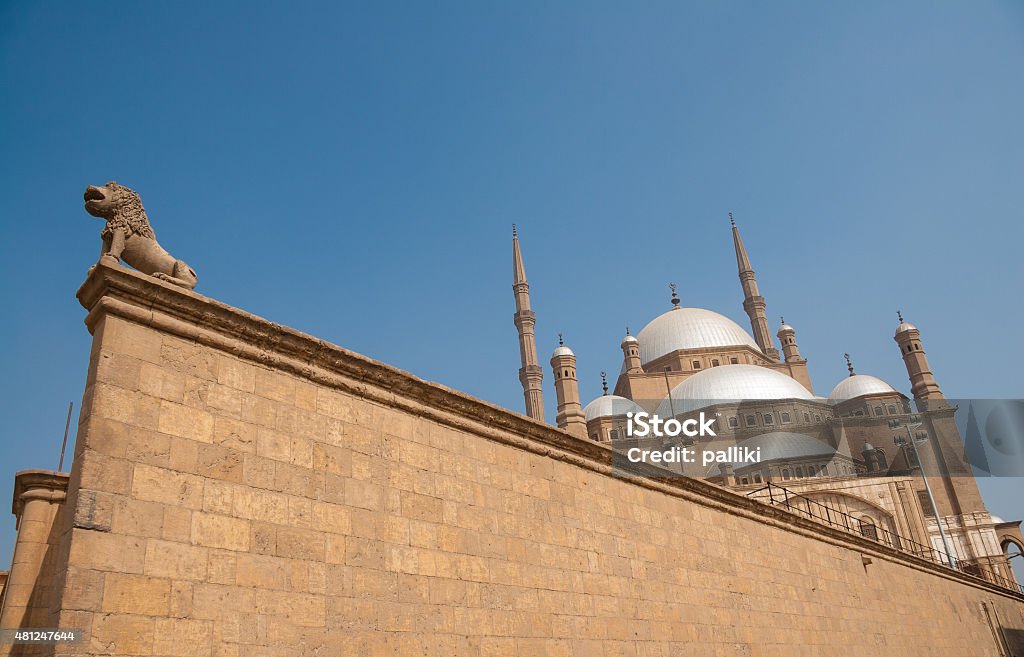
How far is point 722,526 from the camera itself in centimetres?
816

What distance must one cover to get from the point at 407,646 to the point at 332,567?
26.2 inches

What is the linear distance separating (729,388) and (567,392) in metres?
8.92

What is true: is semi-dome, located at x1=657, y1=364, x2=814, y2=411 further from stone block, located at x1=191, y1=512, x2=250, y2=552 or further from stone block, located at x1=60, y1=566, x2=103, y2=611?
stone block, located at x1=60, y1=566, x2=103, y2=611

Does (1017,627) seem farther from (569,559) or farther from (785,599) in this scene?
(569,559)

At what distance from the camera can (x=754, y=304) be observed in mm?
48844

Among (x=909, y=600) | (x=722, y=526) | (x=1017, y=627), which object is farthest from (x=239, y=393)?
(x=1017, y=627)

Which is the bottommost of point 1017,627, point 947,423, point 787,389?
point 1017,627

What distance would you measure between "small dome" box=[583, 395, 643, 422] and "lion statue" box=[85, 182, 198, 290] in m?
37.0

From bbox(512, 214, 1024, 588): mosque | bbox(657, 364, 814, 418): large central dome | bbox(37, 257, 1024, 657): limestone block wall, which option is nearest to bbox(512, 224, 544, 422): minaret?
bbox(512, 214, 1024, 588): mosque

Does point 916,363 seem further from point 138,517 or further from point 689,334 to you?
point 138,517

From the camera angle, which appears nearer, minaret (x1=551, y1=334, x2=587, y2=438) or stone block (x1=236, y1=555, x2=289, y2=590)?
stone block (x1=236, y1=555, x2=289, y2=590)

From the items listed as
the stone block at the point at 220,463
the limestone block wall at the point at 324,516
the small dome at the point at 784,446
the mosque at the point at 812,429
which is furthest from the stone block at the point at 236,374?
the small dome at the point at 784,446

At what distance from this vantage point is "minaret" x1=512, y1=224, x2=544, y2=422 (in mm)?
37719

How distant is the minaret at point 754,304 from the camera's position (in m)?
47.7
